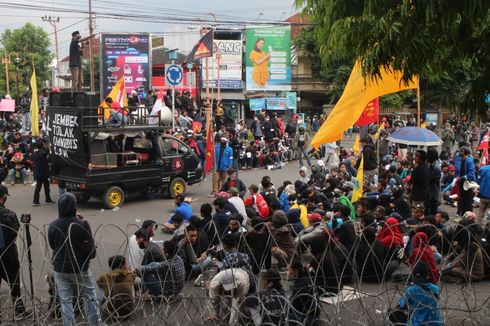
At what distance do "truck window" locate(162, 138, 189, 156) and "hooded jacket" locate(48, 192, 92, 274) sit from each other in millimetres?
9507

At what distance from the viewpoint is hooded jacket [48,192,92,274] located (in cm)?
703

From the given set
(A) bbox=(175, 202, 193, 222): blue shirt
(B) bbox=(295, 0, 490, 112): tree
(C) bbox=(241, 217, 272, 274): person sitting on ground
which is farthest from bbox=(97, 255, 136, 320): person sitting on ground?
(B) bbox=(295, 0, 490, 112): tree

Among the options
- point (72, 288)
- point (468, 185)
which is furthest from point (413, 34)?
point (468, 185)

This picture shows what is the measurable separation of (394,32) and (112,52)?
35578 millimetres

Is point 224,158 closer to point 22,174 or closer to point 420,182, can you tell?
point 22,174

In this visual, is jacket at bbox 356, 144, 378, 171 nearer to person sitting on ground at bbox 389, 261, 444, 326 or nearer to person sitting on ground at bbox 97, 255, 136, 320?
person sitting on ground at bbox 97, 255, 136, 320

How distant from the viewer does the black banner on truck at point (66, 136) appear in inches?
591

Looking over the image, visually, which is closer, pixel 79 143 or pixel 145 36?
pixel 79 143

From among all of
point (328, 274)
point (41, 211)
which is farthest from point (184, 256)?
point (41, 211)

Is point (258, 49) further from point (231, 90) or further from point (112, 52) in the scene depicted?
point (112, 52)

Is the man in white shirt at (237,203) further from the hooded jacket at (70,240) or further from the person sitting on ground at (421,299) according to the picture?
the person sitting on ground at (421,299)

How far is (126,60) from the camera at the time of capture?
3978 cm

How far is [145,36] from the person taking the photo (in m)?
40.2

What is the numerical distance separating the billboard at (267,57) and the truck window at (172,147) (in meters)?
27.3
